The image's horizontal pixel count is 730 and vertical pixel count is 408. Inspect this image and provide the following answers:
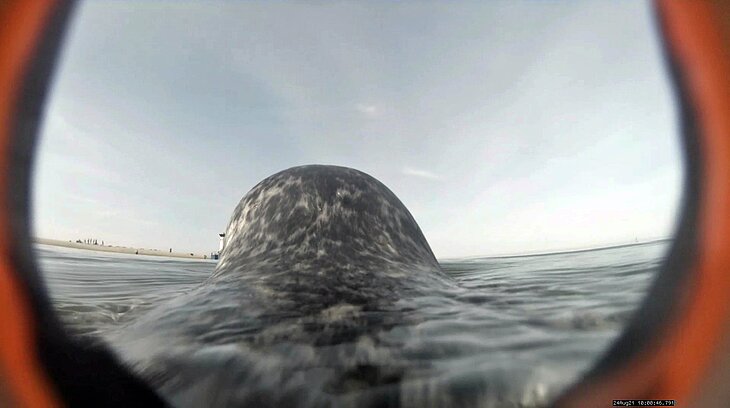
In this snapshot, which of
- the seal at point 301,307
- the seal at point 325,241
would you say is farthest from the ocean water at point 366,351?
the seal at point 325,241

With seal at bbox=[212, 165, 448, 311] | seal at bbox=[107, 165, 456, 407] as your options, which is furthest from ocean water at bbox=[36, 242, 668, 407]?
seal at bbox=[212, 165, 448, 311]

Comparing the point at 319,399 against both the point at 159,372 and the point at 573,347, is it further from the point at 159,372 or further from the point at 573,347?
the point at 573,347

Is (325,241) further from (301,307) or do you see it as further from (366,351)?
(366,351)

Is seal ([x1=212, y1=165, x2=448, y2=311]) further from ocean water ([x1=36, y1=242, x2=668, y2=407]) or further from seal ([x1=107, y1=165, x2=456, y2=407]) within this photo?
ocean water ([x1=36, y1=242, x2=668, y2=407])

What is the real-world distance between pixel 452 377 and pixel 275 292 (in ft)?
6.65

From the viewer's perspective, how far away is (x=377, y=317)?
9.82 ft

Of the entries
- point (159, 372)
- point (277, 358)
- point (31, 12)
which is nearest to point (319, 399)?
point (277, 358)

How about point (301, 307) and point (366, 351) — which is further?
point (301, 307)

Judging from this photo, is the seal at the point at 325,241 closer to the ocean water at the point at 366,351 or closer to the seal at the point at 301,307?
the seal at the point at 301,307

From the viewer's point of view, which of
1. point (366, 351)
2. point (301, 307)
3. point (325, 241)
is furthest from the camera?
point (325, 241)

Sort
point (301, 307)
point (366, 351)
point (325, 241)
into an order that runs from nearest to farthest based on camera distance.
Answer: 1. point (366, 351)
2. point (301, 307)
3. point (325, 241)

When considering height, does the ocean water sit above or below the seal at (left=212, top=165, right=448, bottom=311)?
below

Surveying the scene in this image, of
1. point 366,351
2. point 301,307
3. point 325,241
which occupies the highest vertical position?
point 325,241

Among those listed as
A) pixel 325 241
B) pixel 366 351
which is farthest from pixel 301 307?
pixel 325 241
